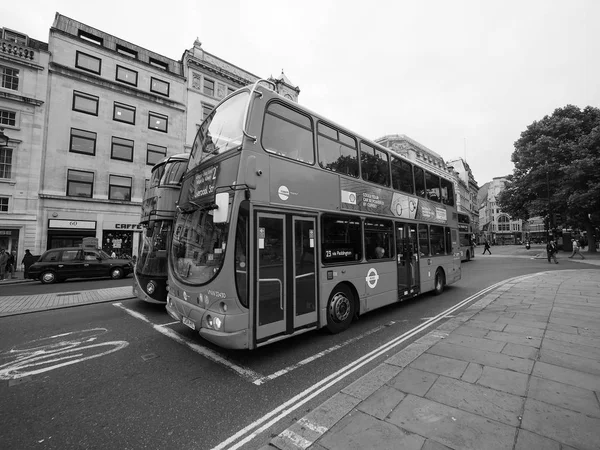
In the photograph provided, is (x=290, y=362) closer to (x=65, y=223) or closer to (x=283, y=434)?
(x=283, y=434)

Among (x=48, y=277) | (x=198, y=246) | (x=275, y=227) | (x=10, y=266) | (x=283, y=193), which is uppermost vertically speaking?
(x=283, y=193)

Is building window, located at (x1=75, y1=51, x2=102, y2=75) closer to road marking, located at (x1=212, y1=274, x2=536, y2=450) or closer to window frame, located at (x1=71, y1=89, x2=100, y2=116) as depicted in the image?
window frame, located at (x1=71, y1=89, x2=100, y2=116)

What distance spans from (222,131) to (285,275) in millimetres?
2877

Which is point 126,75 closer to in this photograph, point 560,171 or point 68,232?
point 68,232

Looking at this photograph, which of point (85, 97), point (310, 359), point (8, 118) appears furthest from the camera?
point (85, 97)

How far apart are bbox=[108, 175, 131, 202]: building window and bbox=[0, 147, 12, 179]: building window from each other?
19.2 ft

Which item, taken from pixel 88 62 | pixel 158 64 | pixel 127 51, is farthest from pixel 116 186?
pixel 158 64

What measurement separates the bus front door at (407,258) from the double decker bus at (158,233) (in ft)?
20.6

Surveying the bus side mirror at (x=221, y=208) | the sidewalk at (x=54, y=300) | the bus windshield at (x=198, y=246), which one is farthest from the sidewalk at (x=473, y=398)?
the sidewalk at (x=54, y=300)

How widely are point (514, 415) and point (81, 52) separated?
105 ft

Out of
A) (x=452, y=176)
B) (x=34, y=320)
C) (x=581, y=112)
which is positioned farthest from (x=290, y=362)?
(x=452, y=176)

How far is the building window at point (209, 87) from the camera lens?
Result: 2916 cm

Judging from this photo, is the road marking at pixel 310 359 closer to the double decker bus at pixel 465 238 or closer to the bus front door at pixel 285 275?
the bus front door at pixel 285 275

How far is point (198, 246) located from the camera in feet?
15.6
